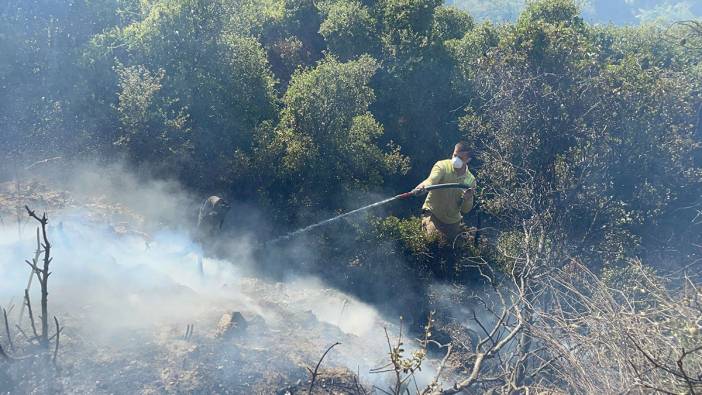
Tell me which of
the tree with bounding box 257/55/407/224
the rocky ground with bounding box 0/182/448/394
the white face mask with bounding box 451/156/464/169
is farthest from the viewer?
the tree with bounding box 257/55/407/224

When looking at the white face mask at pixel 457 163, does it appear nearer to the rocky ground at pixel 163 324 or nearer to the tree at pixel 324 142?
the tree at pixel 324 142

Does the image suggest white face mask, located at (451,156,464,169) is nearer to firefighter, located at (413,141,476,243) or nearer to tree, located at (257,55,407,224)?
firefighter, located at (413,141,476,243)

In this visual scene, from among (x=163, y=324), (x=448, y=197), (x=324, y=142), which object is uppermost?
(x=324, y=142)

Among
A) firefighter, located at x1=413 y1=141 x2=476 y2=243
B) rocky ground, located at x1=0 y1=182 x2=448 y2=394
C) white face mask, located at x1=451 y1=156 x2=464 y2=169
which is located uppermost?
white face mask, located at x1=451 y1=156 x2=464 y2=169

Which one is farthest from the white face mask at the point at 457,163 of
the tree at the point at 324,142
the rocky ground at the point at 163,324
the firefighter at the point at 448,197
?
the rocky ground at the point at 163,324

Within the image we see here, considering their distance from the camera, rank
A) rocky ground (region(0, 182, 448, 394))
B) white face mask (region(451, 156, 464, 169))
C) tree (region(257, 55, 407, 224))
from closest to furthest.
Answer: rocky ground (region(0, 182, 448, 394)) → white face mask (region(451, 156, 464, 169)) → tree (region(257, 55, 407, 224))

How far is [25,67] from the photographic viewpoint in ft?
36.0

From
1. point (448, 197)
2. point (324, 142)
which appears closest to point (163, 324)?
point (448, 197)

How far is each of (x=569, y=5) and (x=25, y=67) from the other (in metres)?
12.9

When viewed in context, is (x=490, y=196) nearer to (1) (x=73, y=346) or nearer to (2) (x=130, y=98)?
(2) (x=130, y=98)

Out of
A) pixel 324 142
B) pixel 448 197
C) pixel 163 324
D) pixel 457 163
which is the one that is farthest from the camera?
pixel 324 142

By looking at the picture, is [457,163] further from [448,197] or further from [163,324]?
[163,324]

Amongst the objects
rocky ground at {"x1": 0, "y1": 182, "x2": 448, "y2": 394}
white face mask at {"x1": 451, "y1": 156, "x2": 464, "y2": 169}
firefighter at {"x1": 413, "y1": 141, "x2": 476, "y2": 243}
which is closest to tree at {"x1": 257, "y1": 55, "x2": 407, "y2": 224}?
firefighter at {"x1": 413, "y1": 141, "x2": 476, "y2": 243}

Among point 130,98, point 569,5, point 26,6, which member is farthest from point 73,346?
point 569,5
